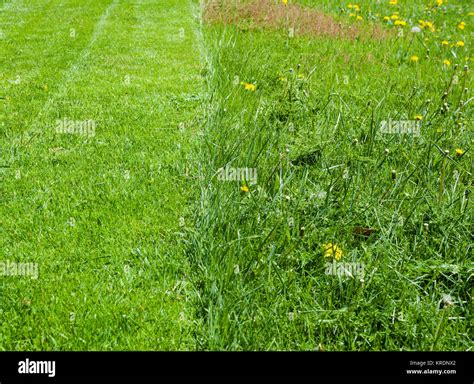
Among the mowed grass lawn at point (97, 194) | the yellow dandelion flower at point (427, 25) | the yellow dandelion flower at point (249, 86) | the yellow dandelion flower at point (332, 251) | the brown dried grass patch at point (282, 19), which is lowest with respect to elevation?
the mowed grass lawn at point (97, 194)

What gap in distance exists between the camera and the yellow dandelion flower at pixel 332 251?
2994mm

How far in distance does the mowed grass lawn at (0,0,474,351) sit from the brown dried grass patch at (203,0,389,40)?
4.50 feet

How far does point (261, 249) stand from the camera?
3.09 meters

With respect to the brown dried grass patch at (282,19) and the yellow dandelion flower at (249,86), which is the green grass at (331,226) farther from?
the brown dried grass patch at (282,19)

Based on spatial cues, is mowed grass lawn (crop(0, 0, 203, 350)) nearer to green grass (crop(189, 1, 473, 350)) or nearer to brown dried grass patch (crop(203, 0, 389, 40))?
green grass (crop(189, 1, 473, 350))

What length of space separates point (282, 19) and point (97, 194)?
6.04m

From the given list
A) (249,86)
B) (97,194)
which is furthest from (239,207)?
(249,86)

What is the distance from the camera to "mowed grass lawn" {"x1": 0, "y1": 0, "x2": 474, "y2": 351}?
2713mm

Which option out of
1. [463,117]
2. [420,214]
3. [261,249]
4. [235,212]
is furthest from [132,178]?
[463,117]
